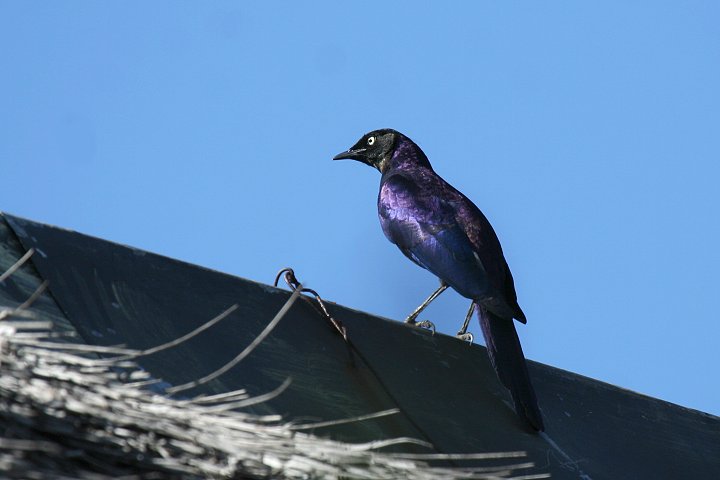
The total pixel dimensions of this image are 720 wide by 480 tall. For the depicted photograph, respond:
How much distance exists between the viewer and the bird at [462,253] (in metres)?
6.78

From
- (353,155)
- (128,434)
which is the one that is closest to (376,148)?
(353,155)

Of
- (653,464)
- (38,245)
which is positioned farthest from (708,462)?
(38,245)

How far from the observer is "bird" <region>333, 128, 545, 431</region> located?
6.78m

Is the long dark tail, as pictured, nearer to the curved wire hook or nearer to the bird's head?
the curved wire hook

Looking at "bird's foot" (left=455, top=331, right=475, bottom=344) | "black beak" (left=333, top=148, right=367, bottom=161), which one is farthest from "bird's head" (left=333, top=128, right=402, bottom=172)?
"bird's foot" (left=455, top=331, right=475, bottom=344)

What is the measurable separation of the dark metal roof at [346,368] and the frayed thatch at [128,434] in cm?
119

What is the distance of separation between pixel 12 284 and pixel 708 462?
373cm

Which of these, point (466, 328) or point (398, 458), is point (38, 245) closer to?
point (398, 458)

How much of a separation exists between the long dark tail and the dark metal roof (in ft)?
0.26

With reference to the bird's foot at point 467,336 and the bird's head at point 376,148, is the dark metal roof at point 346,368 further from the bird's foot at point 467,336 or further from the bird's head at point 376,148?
the bird's head at point 376,148

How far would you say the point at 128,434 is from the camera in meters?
3.68

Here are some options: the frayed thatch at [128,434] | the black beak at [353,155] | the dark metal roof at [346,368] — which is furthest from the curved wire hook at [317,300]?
the black beak at [353,155]

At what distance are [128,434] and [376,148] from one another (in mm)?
6738

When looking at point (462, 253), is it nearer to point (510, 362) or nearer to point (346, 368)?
point (510, 362)
